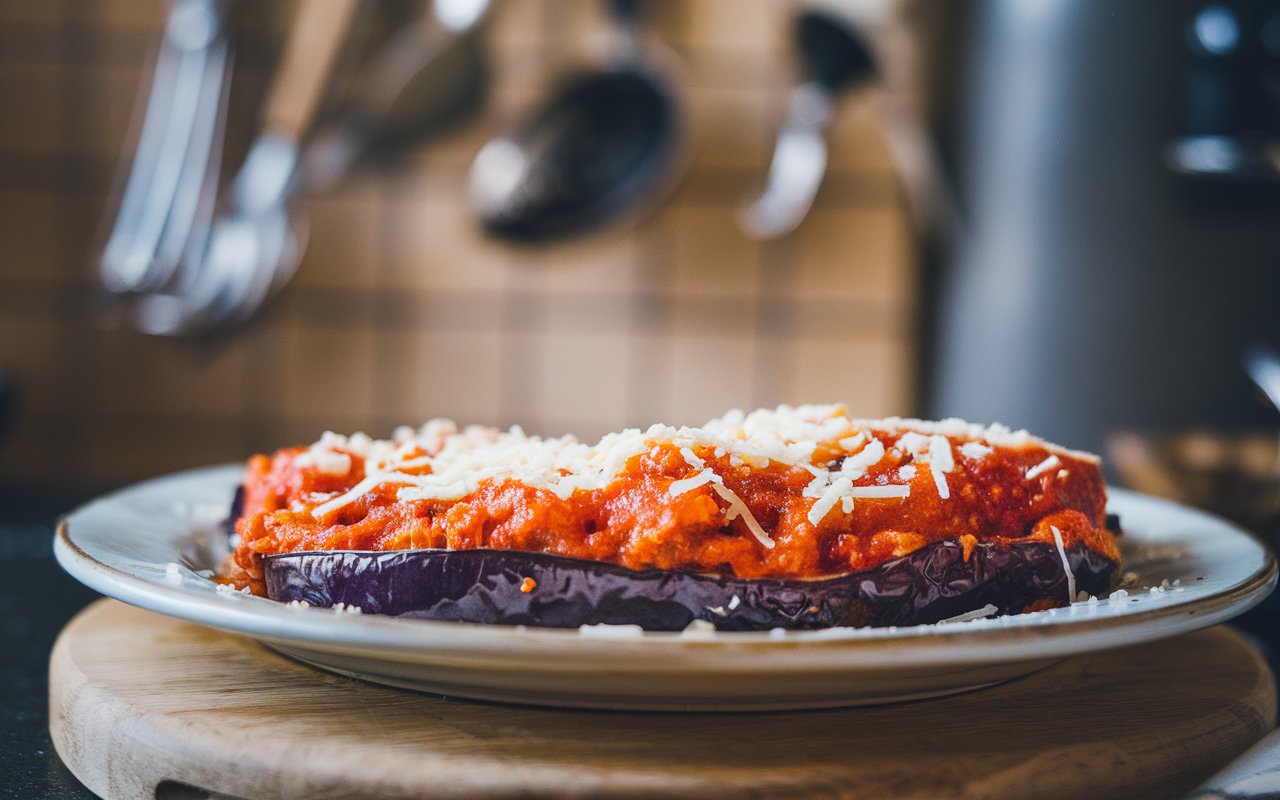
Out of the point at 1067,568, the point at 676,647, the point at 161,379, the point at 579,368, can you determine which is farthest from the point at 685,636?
the point at 161,379

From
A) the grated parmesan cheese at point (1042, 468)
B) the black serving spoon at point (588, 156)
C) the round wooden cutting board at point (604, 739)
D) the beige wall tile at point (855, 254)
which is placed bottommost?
the round wooden cutting board at point (604, 739)

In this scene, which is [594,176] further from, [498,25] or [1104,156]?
[1104,156]

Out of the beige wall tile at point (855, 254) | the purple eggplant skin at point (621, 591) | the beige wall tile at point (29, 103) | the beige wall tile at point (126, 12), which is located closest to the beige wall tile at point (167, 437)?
the beige wall tile at point (29, 103)

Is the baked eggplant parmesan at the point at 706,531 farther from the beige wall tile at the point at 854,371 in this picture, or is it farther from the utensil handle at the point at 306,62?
the beige wall tile at the point at 854,371

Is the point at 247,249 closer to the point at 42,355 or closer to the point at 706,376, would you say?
the point at 42,355

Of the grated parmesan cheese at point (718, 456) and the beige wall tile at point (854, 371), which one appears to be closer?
the grated parmesan cheese at point (718, 456)

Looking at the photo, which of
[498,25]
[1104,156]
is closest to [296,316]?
[498,25]

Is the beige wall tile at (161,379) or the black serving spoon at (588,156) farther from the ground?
the black serving spoon at (588,156)

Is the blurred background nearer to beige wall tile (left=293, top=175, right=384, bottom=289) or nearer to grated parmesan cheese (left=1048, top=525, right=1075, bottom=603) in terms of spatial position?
beige wall tile (left=293, top=175, right=384, bottom=289)
